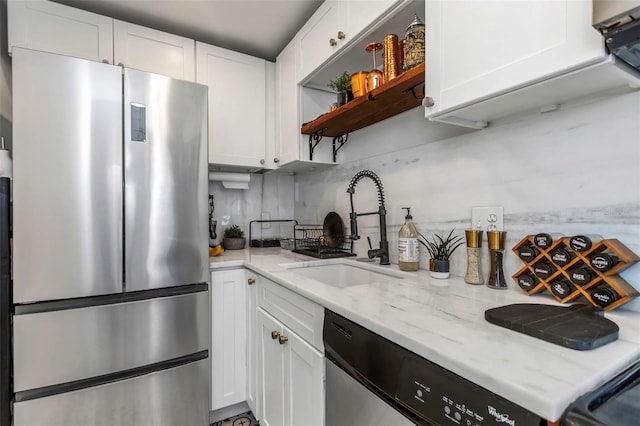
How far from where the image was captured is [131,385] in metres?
1.38

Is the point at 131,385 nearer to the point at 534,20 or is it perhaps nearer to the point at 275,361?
the point at 275,361

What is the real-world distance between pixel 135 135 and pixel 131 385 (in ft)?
3.70

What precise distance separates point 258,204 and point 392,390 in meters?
2.01

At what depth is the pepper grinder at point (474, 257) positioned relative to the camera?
3.62 ft

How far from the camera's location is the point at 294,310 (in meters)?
1.17

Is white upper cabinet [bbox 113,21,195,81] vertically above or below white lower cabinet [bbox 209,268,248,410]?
above

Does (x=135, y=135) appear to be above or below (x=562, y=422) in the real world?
above

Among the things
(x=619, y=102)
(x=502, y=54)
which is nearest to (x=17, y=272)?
(x=502, y=54)

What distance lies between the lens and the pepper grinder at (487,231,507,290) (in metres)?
1.04

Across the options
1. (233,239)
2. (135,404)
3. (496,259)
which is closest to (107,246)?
(135,404)

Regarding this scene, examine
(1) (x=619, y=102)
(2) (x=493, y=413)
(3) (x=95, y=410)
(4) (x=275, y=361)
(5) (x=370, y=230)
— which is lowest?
(3) (x=95, y=410)


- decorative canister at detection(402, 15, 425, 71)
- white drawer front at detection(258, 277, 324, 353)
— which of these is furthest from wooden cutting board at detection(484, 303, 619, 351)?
decorative canister at detection(402, 15, 425, 71)

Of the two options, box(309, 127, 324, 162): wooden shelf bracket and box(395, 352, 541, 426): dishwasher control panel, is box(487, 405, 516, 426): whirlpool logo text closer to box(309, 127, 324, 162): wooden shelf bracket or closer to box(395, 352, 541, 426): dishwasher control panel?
box(395, 352, 541, 426): dishwasher control panel

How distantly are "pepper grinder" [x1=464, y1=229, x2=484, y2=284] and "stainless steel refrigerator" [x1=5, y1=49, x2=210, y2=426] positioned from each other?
3.96 ft
